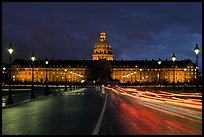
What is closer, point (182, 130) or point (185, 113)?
point (182, 130)

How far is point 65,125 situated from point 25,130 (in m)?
2.18

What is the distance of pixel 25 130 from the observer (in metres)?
14.7

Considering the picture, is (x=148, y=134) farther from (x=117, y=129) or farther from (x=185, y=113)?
(x=185, y=113)

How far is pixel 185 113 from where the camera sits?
22.4 m

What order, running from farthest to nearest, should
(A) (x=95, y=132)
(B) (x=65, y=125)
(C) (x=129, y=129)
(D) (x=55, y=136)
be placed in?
(B) (x=65, y=125) < (C) (x=129, y=129) < (A) (x=95, y=132) < (D) (x=55, y=136)

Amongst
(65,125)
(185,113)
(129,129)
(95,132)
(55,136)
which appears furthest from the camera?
(185,113)

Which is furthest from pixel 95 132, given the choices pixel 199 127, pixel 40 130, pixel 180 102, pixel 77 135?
pixel 180 102

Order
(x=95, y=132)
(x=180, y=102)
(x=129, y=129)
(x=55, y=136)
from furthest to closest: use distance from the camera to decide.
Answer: (x=180, y=102) → (x=129, y=129) → (x=95, y=132) → (x=55, y=136)

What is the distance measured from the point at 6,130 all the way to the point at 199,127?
6.91 m

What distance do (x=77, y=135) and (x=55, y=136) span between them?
706 mm

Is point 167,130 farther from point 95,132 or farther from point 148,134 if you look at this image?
point 95,132

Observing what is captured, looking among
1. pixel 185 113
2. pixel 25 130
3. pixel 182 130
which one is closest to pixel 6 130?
pixel 25 130

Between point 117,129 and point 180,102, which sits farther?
point 180,102

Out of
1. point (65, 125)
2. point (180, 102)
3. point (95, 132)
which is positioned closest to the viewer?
point (95, 132)
